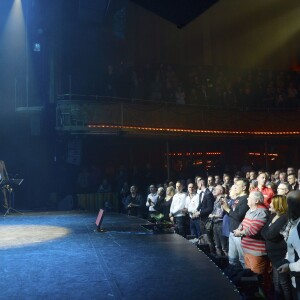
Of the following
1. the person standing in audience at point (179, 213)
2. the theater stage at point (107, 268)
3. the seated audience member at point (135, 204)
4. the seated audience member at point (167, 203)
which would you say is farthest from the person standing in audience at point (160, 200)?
the theater stage at point (107, 268)

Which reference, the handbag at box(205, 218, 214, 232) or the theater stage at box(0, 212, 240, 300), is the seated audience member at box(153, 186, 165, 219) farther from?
the theater stage at box(0, 212, 240, 300)

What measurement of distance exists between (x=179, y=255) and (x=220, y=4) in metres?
18.0

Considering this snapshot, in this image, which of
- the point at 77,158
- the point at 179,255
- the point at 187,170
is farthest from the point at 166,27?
the point at 179,255

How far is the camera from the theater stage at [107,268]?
336cm

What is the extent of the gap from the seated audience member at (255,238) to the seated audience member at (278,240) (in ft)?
1.17

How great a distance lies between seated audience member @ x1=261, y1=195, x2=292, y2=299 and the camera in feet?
15.7

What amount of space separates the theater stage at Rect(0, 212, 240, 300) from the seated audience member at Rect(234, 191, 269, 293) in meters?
0.81

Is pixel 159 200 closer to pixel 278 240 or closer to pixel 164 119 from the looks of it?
pixel 164 119

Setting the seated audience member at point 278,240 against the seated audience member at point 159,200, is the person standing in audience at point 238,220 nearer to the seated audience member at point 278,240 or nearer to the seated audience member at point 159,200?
the seated audience member at point 278,240

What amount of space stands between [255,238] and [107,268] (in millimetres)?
2220

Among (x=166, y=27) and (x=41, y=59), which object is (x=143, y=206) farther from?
(x=166, y=27)

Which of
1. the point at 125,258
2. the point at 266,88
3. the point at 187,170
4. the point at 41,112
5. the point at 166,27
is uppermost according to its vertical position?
the point at 166,27

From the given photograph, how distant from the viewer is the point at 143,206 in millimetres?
12180

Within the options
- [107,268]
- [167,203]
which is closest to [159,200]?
[167,203]
